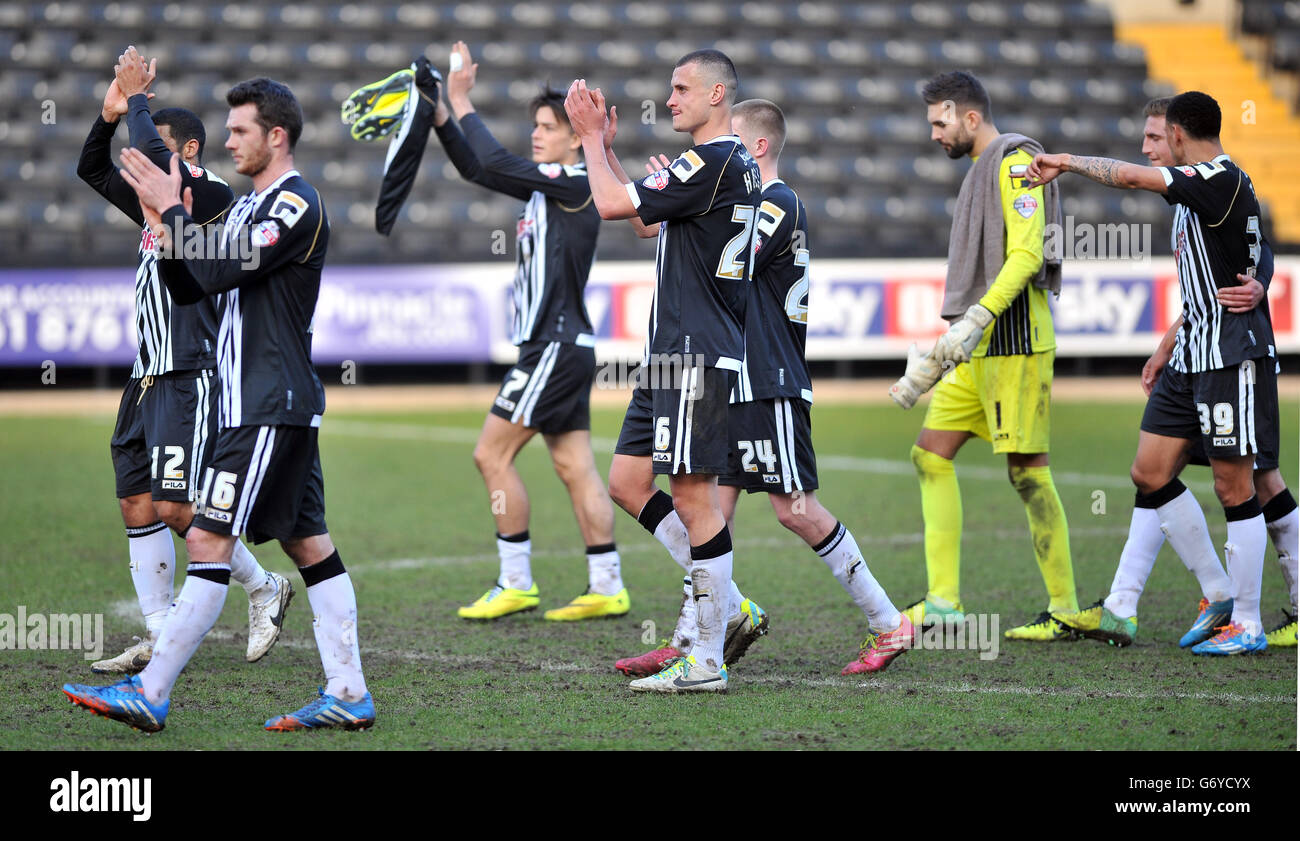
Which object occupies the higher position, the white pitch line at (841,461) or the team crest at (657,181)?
the team crest at (657,181)

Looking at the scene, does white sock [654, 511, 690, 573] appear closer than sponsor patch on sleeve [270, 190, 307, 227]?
No

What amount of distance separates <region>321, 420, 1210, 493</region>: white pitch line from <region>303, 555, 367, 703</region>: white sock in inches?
214

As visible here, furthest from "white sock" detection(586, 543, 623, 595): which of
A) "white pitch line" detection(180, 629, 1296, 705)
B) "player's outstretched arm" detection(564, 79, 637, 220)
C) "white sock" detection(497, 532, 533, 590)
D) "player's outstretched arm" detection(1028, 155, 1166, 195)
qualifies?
"player's outstretched arm" detection(1028, 155, 1166, 195)

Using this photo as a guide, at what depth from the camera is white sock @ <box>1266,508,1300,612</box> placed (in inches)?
231

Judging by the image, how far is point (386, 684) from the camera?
5051 millimetres

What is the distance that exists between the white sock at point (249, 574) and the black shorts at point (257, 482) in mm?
1009

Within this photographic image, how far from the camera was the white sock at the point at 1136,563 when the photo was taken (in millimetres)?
5793

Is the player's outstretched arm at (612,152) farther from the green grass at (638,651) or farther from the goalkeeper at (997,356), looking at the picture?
the green grass at (638,651)

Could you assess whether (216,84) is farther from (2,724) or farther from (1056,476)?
(2,724)

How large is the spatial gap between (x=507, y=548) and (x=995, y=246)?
258cm

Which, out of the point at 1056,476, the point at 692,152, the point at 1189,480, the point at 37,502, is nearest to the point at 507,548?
the point at 692,152

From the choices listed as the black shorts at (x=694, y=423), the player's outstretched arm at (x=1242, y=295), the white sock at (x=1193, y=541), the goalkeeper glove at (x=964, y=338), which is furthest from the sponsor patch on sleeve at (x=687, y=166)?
the white sock at (x=1193, y=541)

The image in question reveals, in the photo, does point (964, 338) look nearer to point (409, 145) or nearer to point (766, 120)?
point (766, 120)

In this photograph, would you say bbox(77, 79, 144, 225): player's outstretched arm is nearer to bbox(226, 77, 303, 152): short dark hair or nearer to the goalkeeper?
bbox(226, 77, 303, 152): short dark hair
